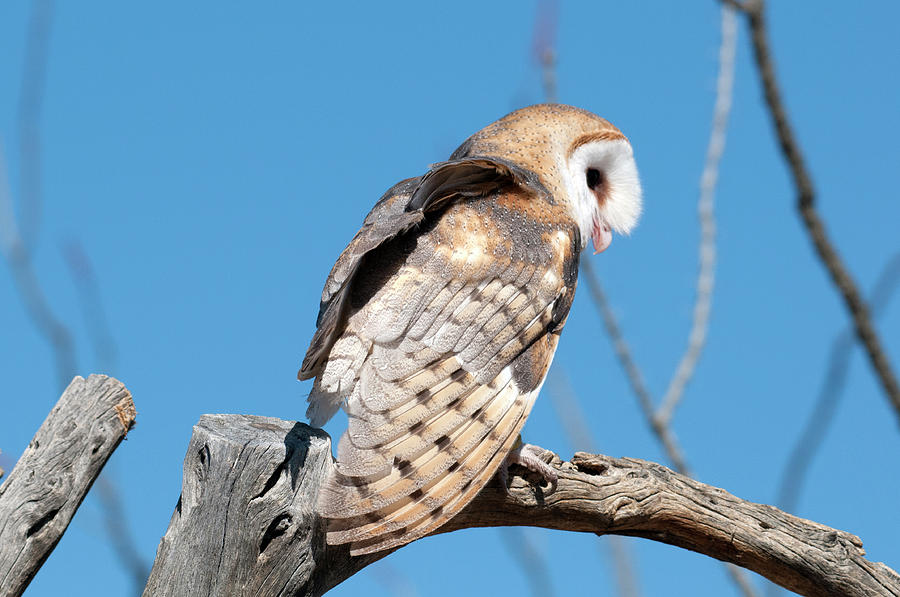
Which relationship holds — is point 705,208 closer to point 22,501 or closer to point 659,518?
point 659,518

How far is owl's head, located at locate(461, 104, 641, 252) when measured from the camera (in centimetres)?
376

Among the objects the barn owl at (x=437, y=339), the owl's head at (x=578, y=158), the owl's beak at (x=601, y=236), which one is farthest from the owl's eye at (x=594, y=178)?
the barn owl at (x=437, y=339)

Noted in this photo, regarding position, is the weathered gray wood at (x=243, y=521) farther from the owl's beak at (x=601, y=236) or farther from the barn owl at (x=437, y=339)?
the owl's beak at (x=601, y=236)

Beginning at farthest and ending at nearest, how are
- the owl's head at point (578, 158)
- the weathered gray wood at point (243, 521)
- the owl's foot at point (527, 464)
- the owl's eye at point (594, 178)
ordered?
the owl's eye at point (594, 178) → the owl's head at point (578, 158) → the owl's foot at point (527, 464) → the weathered gray wood at point (243, 521)

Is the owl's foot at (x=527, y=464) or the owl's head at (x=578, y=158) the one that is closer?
the owl's foot at (x=527, y=464)

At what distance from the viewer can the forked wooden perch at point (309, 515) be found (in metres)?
2.47

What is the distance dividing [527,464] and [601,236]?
1407 mm

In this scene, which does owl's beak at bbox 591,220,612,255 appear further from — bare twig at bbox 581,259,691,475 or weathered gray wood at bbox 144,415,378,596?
weathered gray wood at bbox 144,415,378,596

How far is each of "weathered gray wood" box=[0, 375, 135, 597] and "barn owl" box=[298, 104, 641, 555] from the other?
24.0 inches

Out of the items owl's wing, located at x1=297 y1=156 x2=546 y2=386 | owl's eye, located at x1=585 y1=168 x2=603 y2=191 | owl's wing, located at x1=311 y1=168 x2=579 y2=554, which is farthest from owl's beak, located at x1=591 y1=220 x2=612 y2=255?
owl's wing, located at x1=311 y1=168 x2=579 y2=554

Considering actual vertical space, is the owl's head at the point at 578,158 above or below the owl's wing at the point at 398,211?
above

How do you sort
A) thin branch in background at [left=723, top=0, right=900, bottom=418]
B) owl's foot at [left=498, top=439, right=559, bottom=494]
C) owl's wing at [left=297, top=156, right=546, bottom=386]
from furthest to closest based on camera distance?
owl's foot at [left=498, top=439, right=559, bottom=494] → owl's wing at [left=297, top=156, right=546, bottom=386] → thin branch in background at [left=723, top=0, right=900, bottom=418]

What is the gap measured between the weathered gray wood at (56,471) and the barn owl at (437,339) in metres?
0.61

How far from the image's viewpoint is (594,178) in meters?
4.16
